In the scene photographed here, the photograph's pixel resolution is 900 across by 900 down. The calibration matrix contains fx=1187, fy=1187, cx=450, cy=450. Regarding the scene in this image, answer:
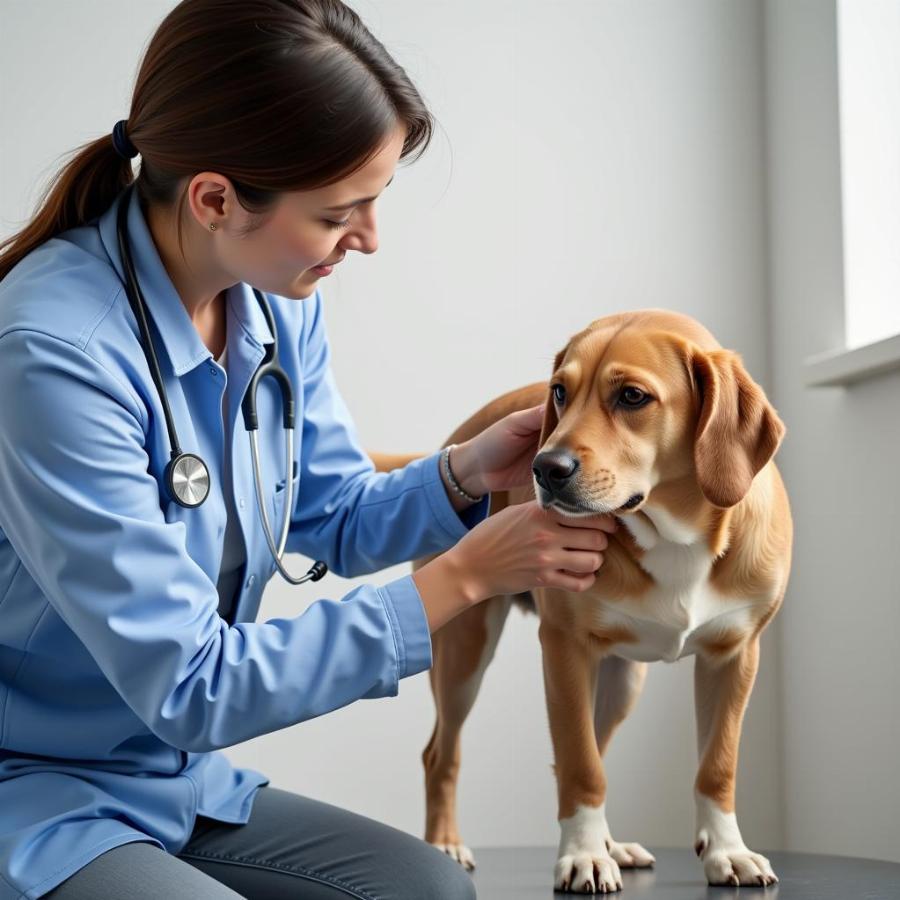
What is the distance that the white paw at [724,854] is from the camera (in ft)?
5.20

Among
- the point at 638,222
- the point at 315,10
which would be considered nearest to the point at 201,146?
the point at 315,10

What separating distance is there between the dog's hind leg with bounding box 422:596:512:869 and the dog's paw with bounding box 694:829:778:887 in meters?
0.58

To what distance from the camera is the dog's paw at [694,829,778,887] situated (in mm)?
1581

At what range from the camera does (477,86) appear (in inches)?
114

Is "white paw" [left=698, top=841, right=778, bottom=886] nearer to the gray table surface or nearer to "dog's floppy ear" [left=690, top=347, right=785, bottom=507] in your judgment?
the gray table surface

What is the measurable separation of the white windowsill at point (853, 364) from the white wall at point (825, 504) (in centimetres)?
4

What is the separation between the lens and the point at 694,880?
1651 millimetres

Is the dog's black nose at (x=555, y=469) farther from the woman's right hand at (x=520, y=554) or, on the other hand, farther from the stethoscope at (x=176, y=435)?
the stethoscope at (x=176, y=435)

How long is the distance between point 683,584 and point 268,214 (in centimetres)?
70

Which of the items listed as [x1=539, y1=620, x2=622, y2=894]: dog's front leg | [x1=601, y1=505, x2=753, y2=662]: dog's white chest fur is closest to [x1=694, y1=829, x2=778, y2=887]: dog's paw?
[x1=539, y1=620, x2=622, y2=894]: dog's front leg

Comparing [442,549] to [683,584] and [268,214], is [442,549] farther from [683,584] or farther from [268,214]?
[268,214]

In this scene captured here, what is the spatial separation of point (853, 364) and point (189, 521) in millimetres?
1446

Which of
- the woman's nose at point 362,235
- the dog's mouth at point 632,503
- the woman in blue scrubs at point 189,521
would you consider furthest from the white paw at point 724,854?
the woman's nose at point 362,235

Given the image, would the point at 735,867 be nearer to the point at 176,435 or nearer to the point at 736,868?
the point at 736,868
